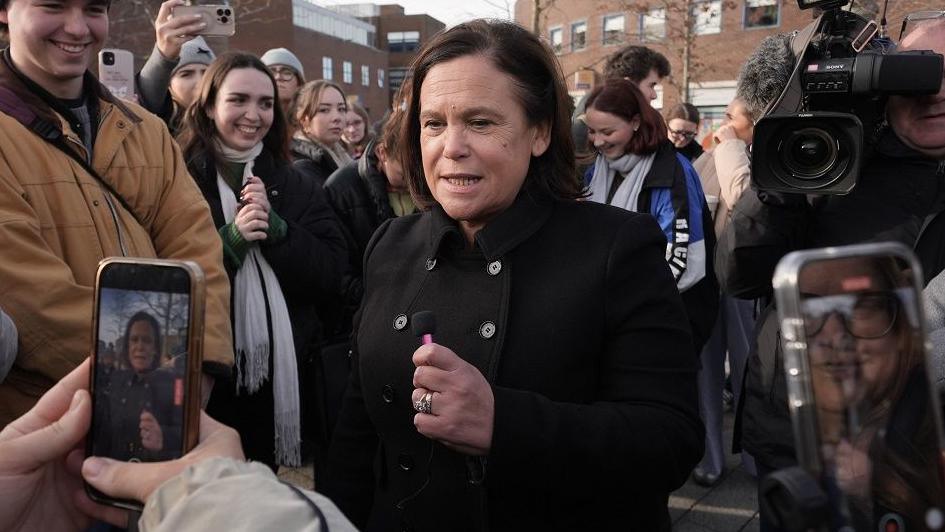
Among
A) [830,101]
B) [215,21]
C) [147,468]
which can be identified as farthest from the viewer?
[215,21]

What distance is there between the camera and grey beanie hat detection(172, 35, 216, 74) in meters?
4.12

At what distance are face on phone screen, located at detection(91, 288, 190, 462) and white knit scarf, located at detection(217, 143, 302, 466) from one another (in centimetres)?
187

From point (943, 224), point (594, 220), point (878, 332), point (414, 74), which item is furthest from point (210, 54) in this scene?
point (878, 332)

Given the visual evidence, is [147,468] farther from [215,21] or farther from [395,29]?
[395,29]

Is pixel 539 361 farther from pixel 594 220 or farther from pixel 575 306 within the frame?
pixel 594 220

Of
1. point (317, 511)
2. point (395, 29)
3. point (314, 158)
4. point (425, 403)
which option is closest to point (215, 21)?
point (314, 158)

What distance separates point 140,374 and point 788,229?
1695mm

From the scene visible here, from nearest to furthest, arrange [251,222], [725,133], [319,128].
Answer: [251,222] < [725,133] < [319,128]

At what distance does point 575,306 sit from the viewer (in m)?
1.51

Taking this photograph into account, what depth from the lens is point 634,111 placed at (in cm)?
375

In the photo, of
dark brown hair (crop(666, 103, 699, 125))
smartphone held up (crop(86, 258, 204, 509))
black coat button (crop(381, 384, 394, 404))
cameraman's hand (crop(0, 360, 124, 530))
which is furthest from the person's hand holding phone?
dark brown hair (crop(666, 103, 699, 125))

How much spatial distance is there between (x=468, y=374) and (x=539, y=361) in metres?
0.24

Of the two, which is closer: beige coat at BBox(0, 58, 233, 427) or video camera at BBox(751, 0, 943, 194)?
video camera at BBox(751, 0, 943, 194)

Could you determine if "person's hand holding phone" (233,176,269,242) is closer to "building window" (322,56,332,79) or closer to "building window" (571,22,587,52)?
"building window" (571,22,587,52)
